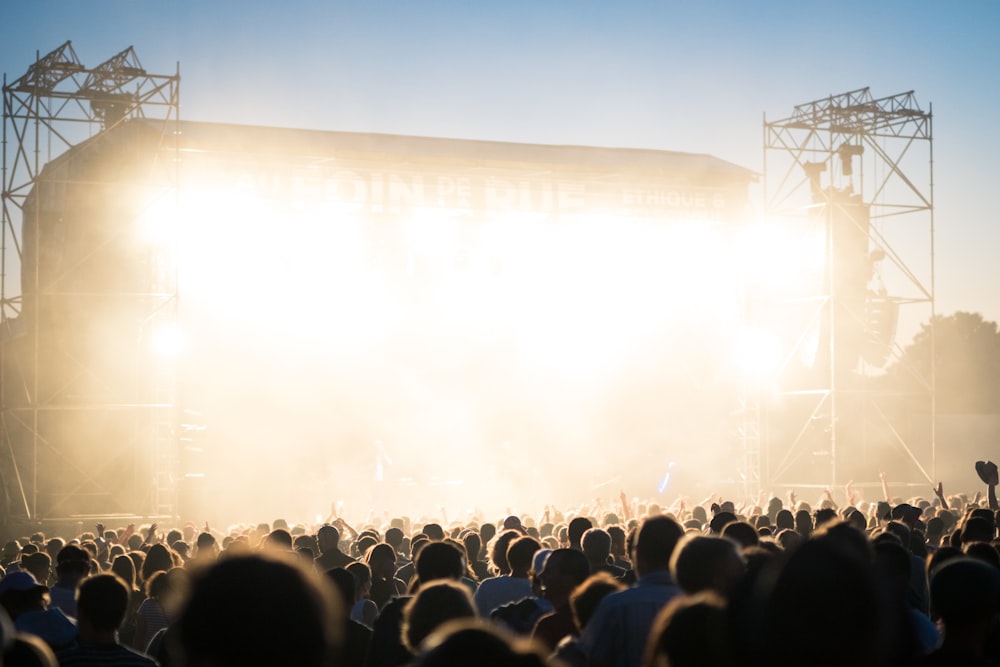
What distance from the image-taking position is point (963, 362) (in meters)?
55.3

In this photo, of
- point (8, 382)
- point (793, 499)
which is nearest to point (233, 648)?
point (793, 499)

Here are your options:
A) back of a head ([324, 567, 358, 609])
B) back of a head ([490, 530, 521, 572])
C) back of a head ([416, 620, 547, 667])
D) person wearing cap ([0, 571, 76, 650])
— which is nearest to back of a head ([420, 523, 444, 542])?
back of a head ([490, 530, 521, 572])

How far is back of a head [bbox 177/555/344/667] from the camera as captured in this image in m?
2.42

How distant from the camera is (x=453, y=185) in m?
30.8

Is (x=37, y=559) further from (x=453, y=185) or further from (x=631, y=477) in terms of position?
(x=631, y=477)

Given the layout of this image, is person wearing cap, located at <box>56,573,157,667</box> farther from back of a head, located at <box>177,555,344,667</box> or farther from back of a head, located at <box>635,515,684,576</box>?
back of a head, located at <box>177,555,344,667</box>

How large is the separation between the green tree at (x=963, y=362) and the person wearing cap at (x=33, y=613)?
4562 centimetres

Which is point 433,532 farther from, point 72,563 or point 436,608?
point 436,608

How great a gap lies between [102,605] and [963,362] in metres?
55.4

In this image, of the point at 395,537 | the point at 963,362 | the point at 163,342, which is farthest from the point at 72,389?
the point at 963,362

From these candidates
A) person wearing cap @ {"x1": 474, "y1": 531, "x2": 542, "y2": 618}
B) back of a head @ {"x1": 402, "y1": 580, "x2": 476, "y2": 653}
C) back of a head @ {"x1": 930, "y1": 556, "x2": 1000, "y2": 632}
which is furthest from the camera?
person wearing cap @ {"x1": 474, "y1": 531, "x2": 542, "y2": 618}

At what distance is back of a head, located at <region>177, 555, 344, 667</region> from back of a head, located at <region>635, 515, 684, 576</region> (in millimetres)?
2956

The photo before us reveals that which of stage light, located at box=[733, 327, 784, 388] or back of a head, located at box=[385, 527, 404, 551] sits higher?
stage light, located at box=[733, 327, 784, 388]

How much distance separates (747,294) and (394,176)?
984cm
